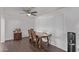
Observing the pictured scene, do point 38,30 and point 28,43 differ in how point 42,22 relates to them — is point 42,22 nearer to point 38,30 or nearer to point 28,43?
point 38,30

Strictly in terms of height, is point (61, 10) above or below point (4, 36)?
above

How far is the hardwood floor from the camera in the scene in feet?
6.87

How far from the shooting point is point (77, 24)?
2055mm

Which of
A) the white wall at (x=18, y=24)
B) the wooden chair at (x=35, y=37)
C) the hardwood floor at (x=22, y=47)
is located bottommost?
the hardwood floor at (x=22, y=47)

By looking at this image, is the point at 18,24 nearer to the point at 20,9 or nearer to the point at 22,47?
the point at 20,9

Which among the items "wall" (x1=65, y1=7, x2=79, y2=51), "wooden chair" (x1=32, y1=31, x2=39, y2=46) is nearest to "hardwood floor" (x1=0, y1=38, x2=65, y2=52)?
"wooden chair" (x1=32, y1=31, x2=39, y2=46)

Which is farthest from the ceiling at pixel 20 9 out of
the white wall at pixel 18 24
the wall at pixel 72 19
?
the wall at pixel 72 19

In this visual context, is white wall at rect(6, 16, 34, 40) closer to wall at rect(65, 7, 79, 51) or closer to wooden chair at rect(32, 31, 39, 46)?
wooden chair at rect(32, 31, 39, 46)

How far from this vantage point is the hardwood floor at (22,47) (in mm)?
2094

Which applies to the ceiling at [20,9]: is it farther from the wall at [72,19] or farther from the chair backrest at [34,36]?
the chair backrest at [34,36]

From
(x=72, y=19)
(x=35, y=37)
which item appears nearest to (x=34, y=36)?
(x=35, y=37)
